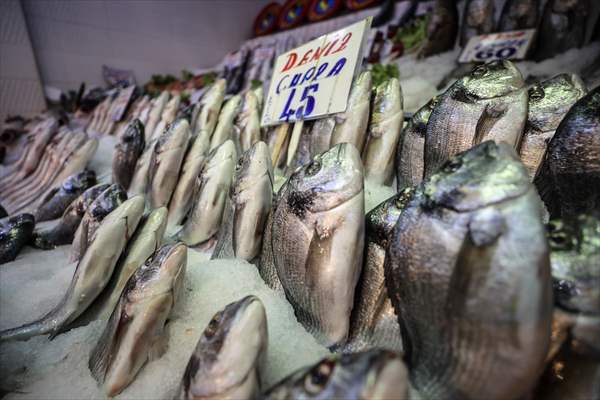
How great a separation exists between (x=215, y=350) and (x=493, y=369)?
0.46 meters

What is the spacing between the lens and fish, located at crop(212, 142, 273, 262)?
1071 millimetres

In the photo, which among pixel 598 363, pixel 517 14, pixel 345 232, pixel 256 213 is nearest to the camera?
pixel 598 363

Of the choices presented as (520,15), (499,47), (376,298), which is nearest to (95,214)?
(376,298)

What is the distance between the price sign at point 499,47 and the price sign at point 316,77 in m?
1.10

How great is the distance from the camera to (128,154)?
1.91m

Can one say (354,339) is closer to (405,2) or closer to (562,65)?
(562,65)

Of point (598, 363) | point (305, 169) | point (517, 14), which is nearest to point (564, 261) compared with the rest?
point (598, 363)

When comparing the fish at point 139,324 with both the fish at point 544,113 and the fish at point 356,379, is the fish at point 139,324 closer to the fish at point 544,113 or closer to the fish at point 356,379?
the fish at point 356,379

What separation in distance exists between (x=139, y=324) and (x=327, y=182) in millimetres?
560

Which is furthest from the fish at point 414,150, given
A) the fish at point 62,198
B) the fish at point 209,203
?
the fish at point 62,198

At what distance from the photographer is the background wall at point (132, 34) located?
4371 mm

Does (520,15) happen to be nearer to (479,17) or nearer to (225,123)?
(479,17)

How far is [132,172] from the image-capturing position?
74.8 inches

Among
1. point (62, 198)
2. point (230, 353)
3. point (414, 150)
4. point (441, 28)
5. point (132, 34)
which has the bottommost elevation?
point (62, 198)
